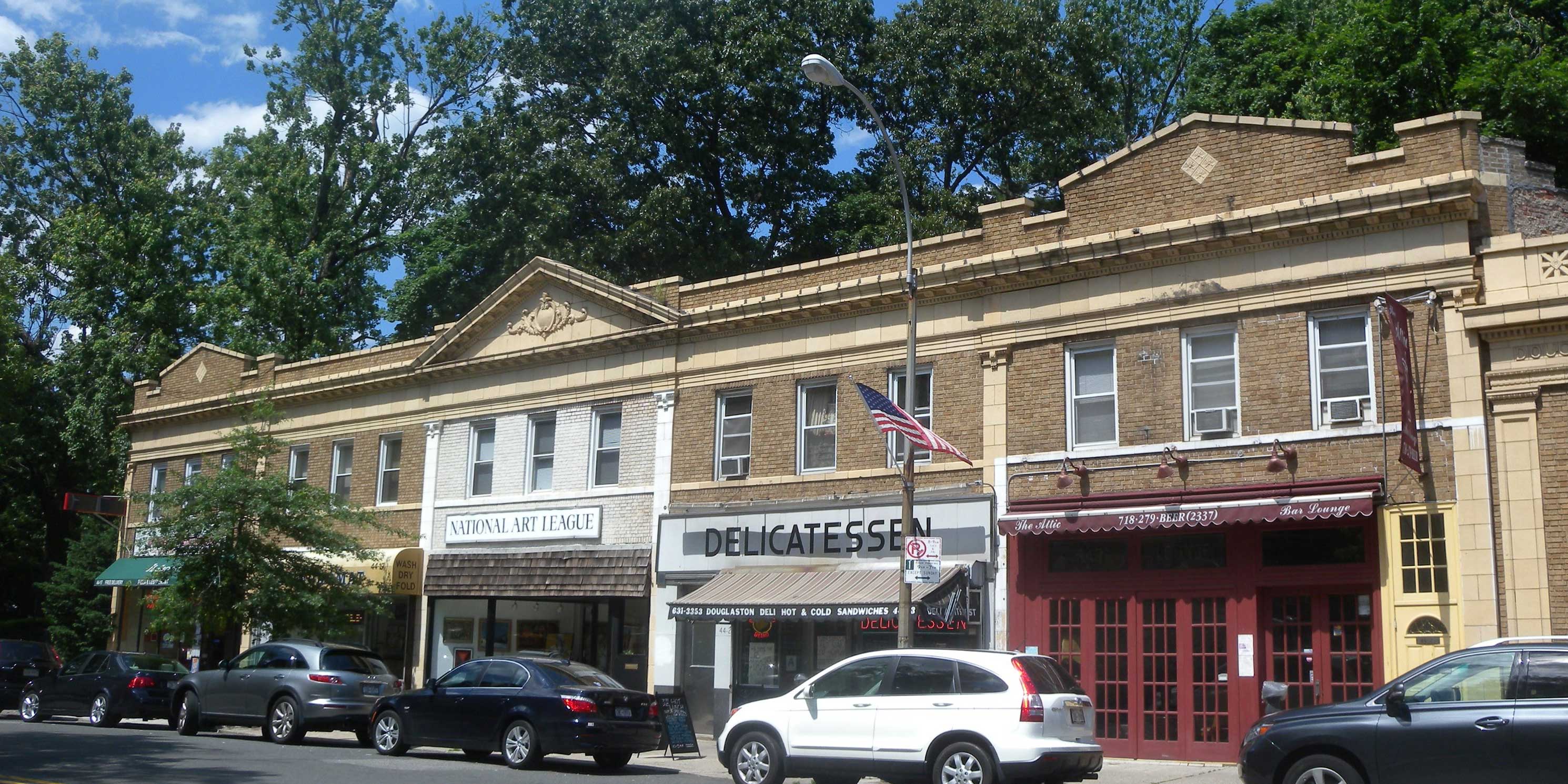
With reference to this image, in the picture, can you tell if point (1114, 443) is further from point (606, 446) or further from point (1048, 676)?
point (606, 446)

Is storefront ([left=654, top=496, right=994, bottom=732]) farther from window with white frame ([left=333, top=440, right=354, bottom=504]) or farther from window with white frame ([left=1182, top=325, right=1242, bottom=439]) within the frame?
window with white frame ([left=333, top=440, right=354, bottom=504])

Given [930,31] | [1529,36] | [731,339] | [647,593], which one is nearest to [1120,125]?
[930,31]

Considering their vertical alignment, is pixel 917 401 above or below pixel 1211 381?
above

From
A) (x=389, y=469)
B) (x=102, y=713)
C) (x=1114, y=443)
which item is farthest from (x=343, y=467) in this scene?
(x=1114, y=443)

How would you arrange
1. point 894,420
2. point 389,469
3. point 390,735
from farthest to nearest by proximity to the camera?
point 389,469 < point 390,735 < point 894,420

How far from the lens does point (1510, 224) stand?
17.1m

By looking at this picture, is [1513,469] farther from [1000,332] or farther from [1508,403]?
[1000,332]

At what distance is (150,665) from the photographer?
76.6 ft

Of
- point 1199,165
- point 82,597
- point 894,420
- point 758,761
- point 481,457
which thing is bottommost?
point 758,761

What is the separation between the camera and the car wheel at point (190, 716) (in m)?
21.6

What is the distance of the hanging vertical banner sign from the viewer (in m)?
16.0

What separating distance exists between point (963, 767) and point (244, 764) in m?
8.68

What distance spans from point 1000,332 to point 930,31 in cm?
1830

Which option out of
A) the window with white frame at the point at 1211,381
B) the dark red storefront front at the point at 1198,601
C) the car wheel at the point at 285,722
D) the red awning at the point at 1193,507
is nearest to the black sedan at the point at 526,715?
the car wheel at the point at 285,722
